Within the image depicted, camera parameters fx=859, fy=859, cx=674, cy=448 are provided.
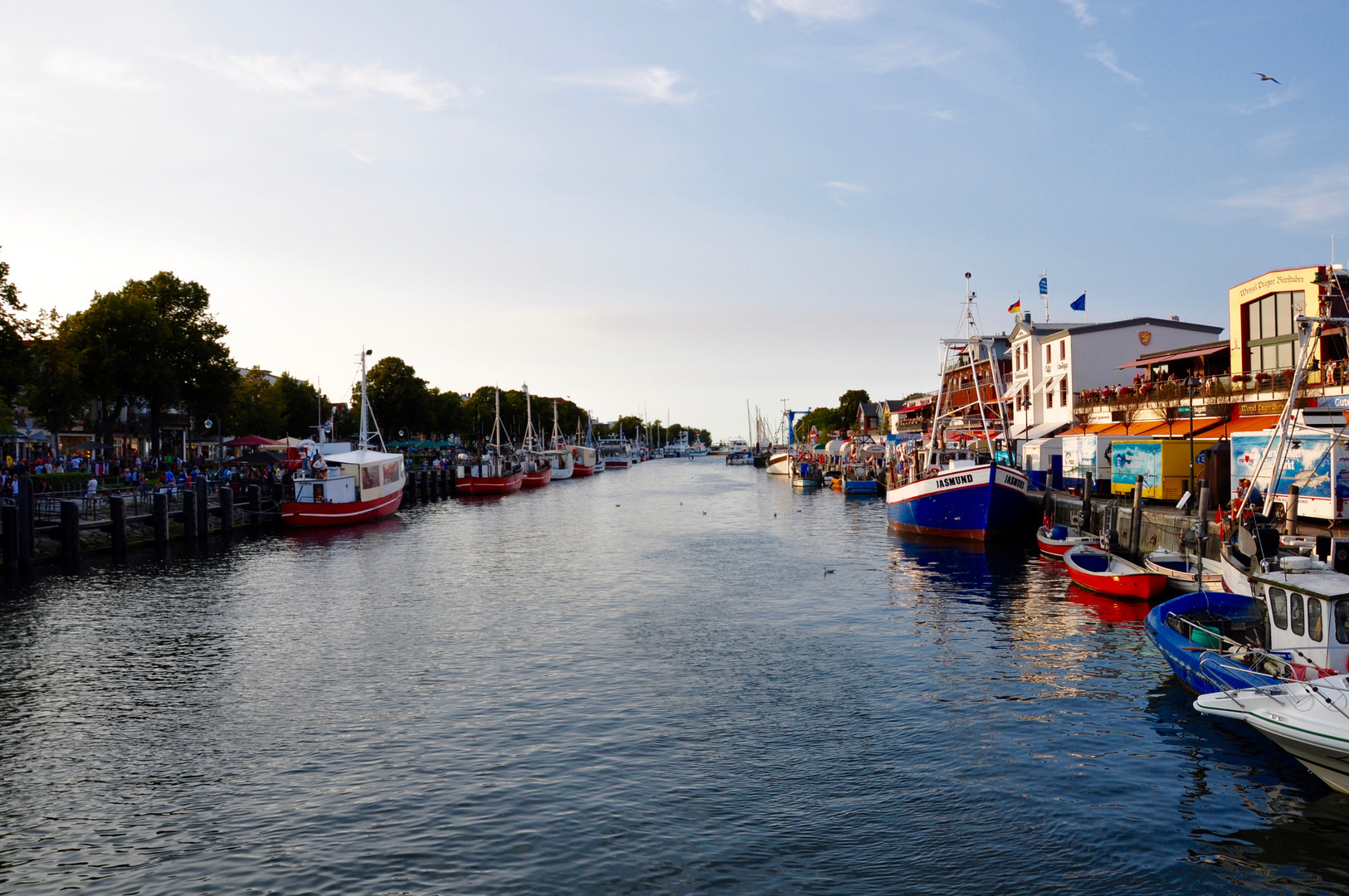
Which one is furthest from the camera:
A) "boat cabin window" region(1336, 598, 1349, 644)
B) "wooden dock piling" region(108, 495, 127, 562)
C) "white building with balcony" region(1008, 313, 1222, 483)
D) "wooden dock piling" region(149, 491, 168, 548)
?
"white building with balcony" region(1008, 313, 1222, 483)

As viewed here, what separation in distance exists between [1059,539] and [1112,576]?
9.93 m

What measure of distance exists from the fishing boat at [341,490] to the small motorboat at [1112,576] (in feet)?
154

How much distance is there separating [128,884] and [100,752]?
19.7 feet

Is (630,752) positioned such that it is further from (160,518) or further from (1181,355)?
(1181,355)

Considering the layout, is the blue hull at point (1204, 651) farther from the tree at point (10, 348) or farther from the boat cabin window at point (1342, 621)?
the tree at point (10, 348)

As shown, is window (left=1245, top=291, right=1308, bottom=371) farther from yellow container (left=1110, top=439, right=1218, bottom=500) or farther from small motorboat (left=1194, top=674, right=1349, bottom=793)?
small motorboat (left=1194, top=674, right=1349, bottom=793)

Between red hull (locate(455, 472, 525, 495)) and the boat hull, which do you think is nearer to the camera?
the boat hull

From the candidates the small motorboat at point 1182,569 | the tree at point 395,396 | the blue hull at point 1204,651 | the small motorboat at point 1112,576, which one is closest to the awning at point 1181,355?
the small motorboat at point 1112,576

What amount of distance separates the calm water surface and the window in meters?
19.3

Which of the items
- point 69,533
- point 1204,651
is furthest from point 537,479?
point 1204,651

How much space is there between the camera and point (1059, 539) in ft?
128

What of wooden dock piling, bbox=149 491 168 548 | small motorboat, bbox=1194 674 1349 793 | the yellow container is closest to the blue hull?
A: small motorboat, bbox=1194 674 1349 793

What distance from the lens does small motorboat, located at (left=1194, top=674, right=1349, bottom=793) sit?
Answer: 12906 mm

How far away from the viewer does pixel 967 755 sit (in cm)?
1578
